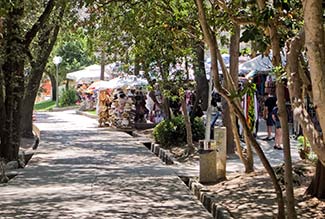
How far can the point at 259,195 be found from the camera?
433 inches

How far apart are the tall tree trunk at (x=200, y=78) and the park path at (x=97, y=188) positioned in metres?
2.71

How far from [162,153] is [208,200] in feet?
29.1

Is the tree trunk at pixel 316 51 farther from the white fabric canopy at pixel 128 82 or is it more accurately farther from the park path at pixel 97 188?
the white fabric canopy at pixel 128 82

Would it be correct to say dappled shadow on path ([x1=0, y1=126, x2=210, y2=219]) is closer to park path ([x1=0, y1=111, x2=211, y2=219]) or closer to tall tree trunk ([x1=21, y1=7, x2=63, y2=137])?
park path ([x1=0, y1=111, x2=211, y2=219])

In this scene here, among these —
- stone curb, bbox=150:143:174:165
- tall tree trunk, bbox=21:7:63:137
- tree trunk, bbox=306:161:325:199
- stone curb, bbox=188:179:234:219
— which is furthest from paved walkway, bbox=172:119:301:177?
tall tree trunk, bbox=21:7:63:137

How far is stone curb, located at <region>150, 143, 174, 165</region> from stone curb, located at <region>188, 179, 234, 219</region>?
4.29 metres

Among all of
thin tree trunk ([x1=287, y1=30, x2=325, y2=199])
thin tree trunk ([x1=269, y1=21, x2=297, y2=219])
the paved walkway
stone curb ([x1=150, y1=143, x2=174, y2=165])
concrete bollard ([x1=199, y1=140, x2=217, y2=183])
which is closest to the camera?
thin tree trunk ([x1=287, y1=30, x2=325, y2=199])

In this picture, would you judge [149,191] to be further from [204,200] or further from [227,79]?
[227,79]

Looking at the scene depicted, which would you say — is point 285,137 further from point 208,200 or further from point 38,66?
point 38,66

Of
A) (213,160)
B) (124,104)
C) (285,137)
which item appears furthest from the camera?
(124,104)

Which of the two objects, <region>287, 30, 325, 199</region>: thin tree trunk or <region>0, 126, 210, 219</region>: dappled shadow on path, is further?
<region>0, 126, 210, 219</region>: dappled shadow on path

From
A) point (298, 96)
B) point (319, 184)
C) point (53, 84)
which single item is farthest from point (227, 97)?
point (53, 84)

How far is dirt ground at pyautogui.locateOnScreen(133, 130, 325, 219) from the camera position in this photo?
9.58m

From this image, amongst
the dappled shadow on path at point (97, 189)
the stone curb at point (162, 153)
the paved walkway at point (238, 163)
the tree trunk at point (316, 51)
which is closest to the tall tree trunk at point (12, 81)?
the dappled shadow on path at point (97, 189)
